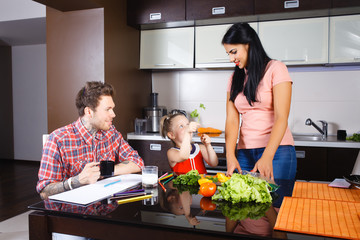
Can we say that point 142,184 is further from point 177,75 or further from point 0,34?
point 0,34

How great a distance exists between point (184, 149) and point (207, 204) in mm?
846

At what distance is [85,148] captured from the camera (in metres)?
1.73

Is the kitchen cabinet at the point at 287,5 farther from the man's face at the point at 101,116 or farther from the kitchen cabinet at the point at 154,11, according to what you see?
the man's face at the point at 101,116

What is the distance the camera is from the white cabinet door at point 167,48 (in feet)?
11.1

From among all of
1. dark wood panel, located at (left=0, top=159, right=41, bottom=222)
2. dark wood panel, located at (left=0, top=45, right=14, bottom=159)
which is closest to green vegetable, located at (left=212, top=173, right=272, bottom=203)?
dark wood panel, located at (left=0, top=159, right=41, bottom=222)

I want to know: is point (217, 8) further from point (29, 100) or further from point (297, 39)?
point (29, 100)

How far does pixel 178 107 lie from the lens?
12.4ft

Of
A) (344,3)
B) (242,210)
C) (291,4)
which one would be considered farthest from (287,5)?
(242,210)

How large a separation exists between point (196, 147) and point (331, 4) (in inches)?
68.4

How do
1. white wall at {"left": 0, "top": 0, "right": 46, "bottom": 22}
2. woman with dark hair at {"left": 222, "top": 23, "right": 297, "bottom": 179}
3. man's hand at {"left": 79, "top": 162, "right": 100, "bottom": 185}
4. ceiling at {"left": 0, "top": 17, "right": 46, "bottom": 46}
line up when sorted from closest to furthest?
1. man's hand at {"left": 79, "top": 162, "right": 100, "bottom": 185}
2. woman with dark hair at {"left": 222, "top": 23, "right": 297, "bottom": 179}
3. white wall at {"left": 0, "top": 0, "right": 46, "bottom": 22}
4. ceiling at {"left": 0, "top": 17, "right": 46, "bottom": 46}

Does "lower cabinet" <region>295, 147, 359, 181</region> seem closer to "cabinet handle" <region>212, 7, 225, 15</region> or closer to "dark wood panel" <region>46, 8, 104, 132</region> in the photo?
"cabinet handle" <region>212, 7, 225, 15</region>

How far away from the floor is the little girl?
57.0 inches

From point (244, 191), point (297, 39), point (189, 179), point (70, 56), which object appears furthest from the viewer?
point (70, 56)

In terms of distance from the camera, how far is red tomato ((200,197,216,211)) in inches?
44.0
